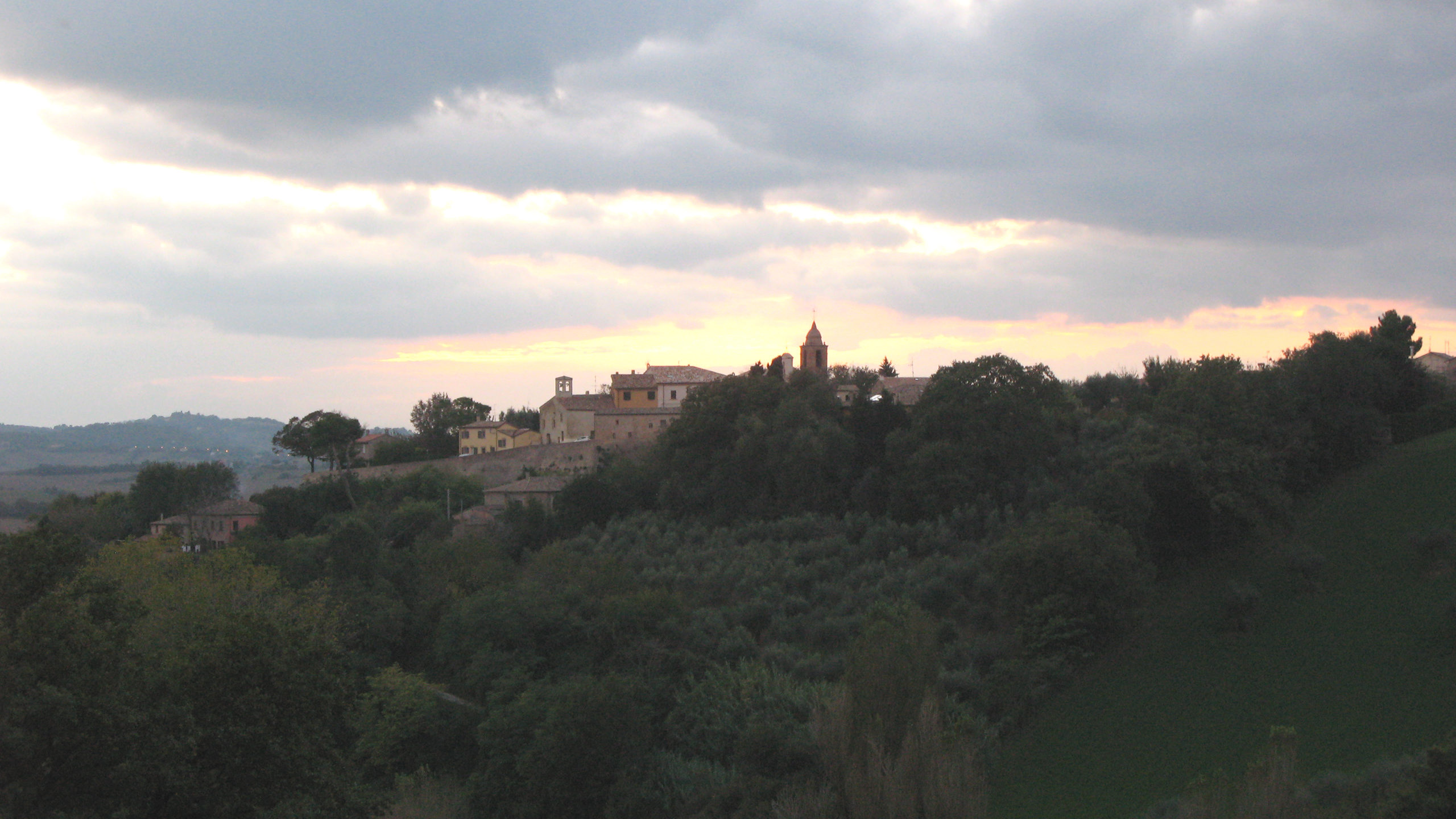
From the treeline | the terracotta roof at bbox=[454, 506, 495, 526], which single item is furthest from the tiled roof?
the treeline

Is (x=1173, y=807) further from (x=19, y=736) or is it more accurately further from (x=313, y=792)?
(x=19, y=736)

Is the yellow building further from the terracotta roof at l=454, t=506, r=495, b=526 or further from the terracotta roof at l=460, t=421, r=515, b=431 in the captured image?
the terracotta roof at l=454, t=506, r=495, b=526

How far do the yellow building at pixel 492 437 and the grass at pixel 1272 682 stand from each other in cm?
4184

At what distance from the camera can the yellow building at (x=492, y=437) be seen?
62.8m

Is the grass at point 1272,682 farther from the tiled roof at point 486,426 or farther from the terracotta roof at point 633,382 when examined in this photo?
the tiled roof at point 486,426

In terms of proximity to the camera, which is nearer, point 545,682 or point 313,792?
point 313,792

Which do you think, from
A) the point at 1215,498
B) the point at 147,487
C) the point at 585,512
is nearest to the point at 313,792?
the point at 1215,498

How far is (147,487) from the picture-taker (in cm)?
5847

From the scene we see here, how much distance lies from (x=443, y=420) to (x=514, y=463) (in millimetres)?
18824

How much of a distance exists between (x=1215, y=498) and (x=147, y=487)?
53487 mm

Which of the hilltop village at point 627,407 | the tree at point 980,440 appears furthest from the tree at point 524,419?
the tree at point 980,440

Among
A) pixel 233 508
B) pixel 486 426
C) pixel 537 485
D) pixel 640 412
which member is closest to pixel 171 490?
pixel 233 508

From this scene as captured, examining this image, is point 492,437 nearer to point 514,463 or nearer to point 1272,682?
point 514,463

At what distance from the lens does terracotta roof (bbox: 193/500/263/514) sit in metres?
52.8
